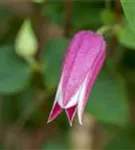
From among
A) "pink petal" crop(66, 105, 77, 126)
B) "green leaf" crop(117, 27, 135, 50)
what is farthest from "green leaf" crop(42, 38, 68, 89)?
"pink petal" crop(66, 105, 77, 126)

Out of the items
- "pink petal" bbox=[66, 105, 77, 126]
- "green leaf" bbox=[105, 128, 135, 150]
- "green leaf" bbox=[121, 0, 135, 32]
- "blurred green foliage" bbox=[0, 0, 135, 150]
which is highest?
"green leaf" bbox=[121, 0, 135, 32]

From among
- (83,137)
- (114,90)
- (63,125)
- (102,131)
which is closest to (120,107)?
(114,90)

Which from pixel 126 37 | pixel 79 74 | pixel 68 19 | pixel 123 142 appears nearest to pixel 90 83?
pixel 79 74

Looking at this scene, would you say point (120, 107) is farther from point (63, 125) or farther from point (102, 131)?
point (102, 131)

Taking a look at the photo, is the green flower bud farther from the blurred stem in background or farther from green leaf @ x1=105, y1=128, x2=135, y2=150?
green leaf @ x1=105, y1=128, x2=135, y2=150

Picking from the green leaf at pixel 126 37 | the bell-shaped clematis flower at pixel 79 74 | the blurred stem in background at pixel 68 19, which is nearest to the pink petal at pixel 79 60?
the bell-shaped clematis flower at pixel 79 74

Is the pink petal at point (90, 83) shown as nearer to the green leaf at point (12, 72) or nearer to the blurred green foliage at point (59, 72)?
the blurred green foliage at point (59, 72)

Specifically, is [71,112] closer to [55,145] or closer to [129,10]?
[129,10]
